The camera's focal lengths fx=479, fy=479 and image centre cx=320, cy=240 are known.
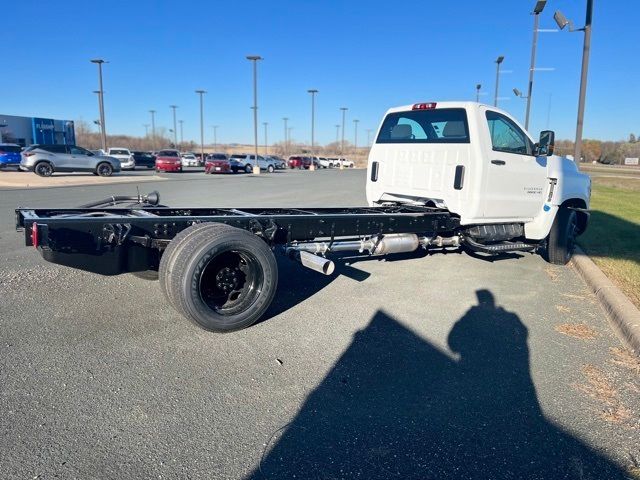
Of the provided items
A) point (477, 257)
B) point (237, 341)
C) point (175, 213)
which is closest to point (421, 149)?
point (477, 257)

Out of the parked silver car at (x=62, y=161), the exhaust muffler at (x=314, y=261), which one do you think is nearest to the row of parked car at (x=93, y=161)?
the parked silver car at (x=62, y=161)

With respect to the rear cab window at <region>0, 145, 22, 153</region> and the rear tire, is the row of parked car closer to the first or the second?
the rear cab window at <region>0, 145, 22, 153</region>

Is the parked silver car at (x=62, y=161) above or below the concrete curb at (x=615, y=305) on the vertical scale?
above

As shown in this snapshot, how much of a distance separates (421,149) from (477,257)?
7.29 ft

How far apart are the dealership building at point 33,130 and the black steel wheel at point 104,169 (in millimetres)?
30295

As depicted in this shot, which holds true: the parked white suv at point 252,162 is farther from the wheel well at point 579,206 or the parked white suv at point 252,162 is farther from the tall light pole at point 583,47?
the wheel well at point 579,206

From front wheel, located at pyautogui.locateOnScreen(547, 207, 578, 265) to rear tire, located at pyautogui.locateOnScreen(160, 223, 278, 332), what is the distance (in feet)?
17.2

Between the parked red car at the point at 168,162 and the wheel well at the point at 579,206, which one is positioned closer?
the wheel well at the point at 579,206

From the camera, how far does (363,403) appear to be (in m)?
3.26

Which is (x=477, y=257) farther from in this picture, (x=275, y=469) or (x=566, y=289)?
(x=275, y=469)

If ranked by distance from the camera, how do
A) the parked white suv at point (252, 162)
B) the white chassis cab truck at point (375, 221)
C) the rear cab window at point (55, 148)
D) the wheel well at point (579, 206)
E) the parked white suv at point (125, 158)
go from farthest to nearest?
the parked white suv at point (252, 162) → the parked white suv at point (125, 158) → the rear cab window at point (55, 148) → the wheel well at point (579, 206) → the white chassis cab truck at point (375, 221)

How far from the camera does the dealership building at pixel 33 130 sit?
54531 mm

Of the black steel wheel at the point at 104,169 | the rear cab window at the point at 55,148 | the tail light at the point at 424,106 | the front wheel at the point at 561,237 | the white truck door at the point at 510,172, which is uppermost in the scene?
the tail light at the point at 424,106

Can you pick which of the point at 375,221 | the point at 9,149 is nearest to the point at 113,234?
the point at 375,221
